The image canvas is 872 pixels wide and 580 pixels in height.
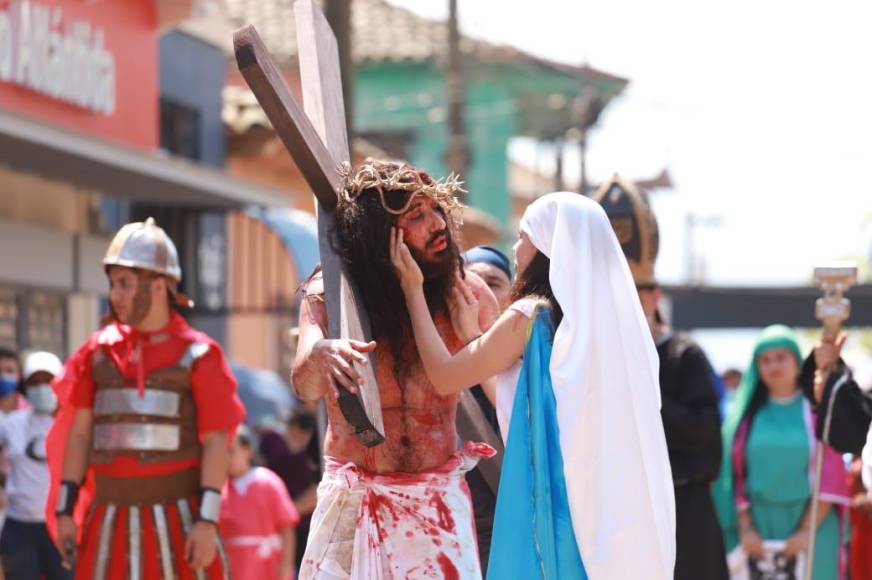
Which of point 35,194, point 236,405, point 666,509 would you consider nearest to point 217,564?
point 236,405

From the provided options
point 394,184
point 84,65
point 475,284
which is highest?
point 84,65

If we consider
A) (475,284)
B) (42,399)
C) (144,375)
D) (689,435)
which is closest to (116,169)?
(42,399)

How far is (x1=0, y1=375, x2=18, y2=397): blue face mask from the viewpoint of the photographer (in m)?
11.2

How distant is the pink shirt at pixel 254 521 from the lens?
1159cm

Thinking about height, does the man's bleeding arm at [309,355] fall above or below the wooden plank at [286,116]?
below

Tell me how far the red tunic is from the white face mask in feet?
8.61

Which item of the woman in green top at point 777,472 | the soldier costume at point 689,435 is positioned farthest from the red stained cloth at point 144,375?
the woman in green top at point 777,472

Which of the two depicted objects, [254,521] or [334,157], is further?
[254,521]

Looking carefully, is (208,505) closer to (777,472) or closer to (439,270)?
(439,270)

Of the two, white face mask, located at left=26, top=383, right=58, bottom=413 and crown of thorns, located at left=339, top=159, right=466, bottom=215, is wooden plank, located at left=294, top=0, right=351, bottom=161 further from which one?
white face mask, located at left=26, top=383, right=58, bottom=413

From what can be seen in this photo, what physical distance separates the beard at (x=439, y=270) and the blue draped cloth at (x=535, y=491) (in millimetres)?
428

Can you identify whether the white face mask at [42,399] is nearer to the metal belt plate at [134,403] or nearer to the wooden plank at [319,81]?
the metal belt plate at [134,403]

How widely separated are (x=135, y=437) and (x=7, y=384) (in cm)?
354

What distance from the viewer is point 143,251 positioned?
8219 millimetres
